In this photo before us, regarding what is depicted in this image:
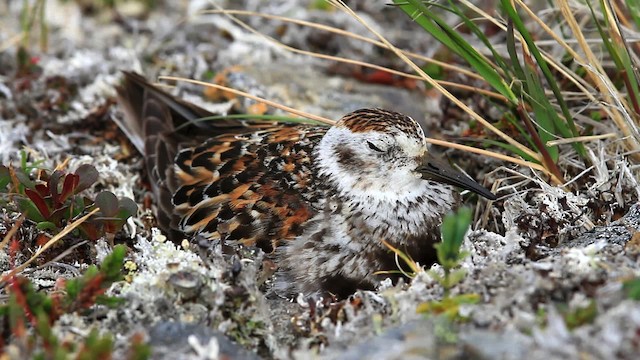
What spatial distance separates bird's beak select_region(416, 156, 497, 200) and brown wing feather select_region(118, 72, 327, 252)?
0.60 meters

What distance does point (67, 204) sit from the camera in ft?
13.2

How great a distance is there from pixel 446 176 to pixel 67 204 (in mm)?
1908

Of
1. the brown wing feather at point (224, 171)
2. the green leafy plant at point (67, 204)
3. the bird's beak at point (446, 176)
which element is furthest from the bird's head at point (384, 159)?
the green leafy plant at point (67, 204)

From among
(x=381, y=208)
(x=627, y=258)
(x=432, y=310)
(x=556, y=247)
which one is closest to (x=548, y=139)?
(x=556, y=247)

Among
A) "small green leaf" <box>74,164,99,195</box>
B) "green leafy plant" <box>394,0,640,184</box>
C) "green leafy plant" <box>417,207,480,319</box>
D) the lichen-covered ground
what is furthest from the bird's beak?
"small green leaf" <box>74,164,99,195</box>

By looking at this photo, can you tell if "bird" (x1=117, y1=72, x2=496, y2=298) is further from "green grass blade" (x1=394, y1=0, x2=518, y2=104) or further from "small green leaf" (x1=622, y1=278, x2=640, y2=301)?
"small green leaf" (x1=622, y1=278, x2=640, y2=301)

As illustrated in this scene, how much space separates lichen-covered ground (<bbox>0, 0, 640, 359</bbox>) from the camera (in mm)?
2762

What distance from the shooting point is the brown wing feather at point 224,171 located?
4.32 meters

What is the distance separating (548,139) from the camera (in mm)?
4297

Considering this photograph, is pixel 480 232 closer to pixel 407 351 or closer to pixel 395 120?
pixel 395 120

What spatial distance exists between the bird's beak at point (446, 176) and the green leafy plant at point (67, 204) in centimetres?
148

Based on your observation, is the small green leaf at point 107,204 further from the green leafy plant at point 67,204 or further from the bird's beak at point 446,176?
the bird's beak at point 446,176

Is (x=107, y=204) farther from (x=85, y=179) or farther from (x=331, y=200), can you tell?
(x=331, y=200)

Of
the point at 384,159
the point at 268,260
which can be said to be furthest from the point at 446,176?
the point at 268,260
